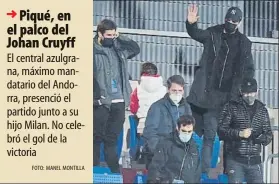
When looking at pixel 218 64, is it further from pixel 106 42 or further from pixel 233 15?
pixel 106 42

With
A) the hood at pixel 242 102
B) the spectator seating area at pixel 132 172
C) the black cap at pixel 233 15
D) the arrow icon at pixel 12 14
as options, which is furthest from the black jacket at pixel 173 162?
the arrow icon at pixel 12 14

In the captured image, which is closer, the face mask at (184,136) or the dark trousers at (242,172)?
the face mask at (184,136)

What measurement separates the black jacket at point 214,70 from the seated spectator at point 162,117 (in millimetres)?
285

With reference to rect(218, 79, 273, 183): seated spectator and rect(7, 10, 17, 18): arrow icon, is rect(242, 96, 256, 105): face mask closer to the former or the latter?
rect(218, 79, 273, 183): seated spectator

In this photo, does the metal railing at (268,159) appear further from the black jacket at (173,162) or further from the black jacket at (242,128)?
the black jacket at (173,162)

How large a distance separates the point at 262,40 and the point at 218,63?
19.0 inches

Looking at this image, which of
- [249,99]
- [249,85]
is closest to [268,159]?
[249,99]

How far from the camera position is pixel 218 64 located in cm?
921

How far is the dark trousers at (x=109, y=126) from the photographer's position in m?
8.87

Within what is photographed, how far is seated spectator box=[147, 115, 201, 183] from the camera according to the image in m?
8.79

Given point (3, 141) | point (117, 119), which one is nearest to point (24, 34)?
point (3, 141)

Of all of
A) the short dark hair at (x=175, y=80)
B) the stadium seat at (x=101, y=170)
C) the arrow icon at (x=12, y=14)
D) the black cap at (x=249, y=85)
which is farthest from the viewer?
the black cap at (x=249, y=85)

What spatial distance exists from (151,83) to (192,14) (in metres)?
0.73

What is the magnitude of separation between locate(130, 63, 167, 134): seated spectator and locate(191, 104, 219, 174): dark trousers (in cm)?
36
